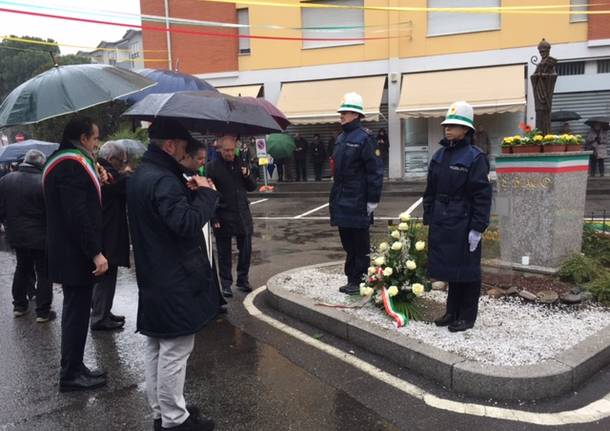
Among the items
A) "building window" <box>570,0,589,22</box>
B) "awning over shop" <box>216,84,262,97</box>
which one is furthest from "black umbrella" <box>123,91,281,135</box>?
"awning over shop" <box>216,84,262,97</box>

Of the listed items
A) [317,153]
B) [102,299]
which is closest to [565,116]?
[317,153]

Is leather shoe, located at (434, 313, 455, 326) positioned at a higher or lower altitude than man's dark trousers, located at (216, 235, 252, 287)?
lower

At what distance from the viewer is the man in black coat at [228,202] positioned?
596 centimetres

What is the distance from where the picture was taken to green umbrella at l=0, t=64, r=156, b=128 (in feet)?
13.6

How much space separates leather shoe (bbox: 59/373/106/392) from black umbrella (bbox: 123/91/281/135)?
6.31 ft

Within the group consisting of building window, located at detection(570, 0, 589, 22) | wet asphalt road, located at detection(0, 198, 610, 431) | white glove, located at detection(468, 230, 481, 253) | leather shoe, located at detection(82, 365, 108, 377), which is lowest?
wet asphalt road, located at detection(0, 198, 610, 431)

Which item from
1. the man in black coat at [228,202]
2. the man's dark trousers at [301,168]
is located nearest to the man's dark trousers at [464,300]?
the man in black coat at [228,202]

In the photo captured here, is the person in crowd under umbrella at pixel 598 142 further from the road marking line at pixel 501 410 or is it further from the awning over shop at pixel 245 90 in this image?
the road marking line at pixel 501 410

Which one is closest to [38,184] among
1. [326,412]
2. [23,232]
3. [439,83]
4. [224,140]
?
[23,232]

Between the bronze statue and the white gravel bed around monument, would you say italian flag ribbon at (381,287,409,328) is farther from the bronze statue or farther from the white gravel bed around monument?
the bronze statue

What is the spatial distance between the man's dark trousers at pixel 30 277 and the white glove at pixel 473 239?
13.5 feet

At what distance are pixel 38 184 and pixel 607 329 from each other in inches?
216

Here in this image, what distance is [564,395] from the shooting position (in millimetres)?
3670

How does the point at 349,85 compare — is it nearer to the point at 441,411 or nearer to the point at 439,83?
the point at 439,83
